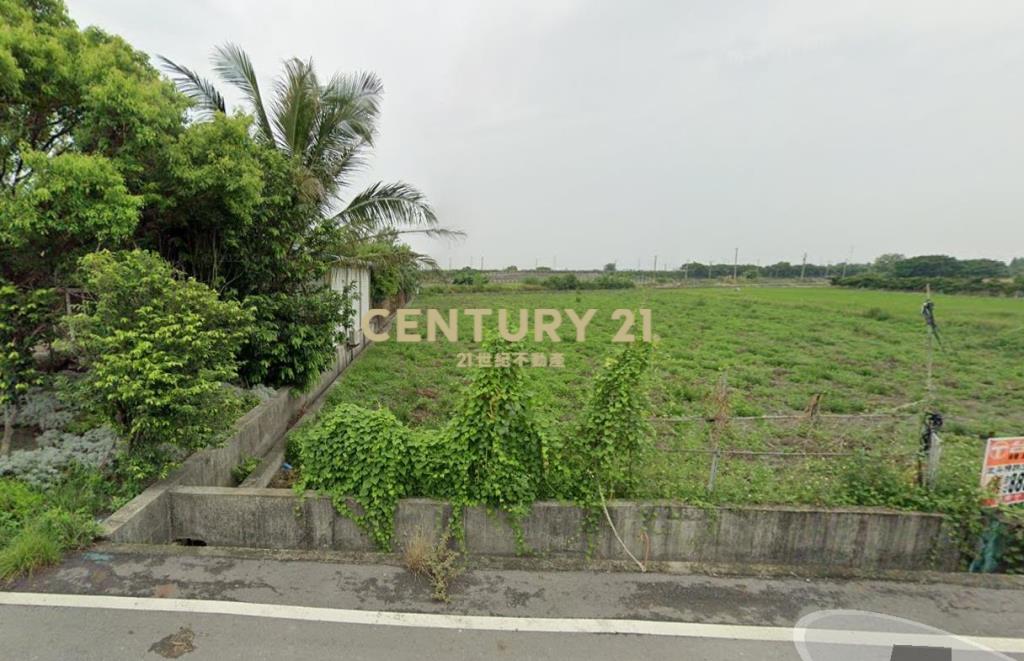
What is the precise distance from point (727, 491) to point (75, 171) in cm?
562

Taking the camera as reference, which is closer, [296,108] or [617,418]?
[617,418]

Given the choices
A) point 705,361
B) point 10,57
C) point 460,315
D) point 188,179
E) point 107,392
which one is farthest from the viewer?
point 460,315

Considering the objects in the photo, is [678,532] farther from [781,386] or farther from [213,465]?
[781,386]

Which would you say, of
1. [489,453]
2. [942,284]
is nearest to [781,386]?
[489,453]

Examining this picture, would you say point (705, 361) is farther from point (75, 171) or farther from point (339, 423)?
point (75, 171)

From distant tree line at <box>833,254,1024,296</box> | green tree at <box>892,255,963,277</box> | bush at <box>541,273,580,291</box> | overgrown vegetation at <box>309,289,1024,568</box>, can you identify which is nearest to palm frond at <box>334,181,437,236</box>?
overgrown vegetation at <box>309,289,1024,568</box>

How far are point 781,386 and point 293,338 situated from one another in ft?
26.4

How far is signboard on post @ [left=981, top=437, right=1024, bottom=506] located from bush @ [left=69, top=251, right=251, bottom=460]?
5795 millimetres

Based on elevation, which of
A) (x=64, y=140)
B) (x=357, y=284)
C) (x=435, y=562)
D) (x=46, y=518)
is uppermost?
(x=64, y=140)

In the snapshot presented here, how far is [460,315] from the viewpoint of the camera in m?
16.9

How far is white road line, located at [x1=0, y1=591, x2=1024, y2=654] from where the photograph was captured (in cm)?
238

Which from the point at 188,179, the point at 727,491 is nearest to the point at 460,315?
the point at 188,179

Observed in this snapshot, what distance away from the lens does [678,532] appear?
3.14m

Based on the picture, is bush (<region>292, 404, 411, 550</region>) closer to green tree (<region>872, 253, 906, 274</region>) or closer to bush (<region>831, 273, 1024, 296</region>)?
bush (<region>831, 273, 1024, 296</region>)
